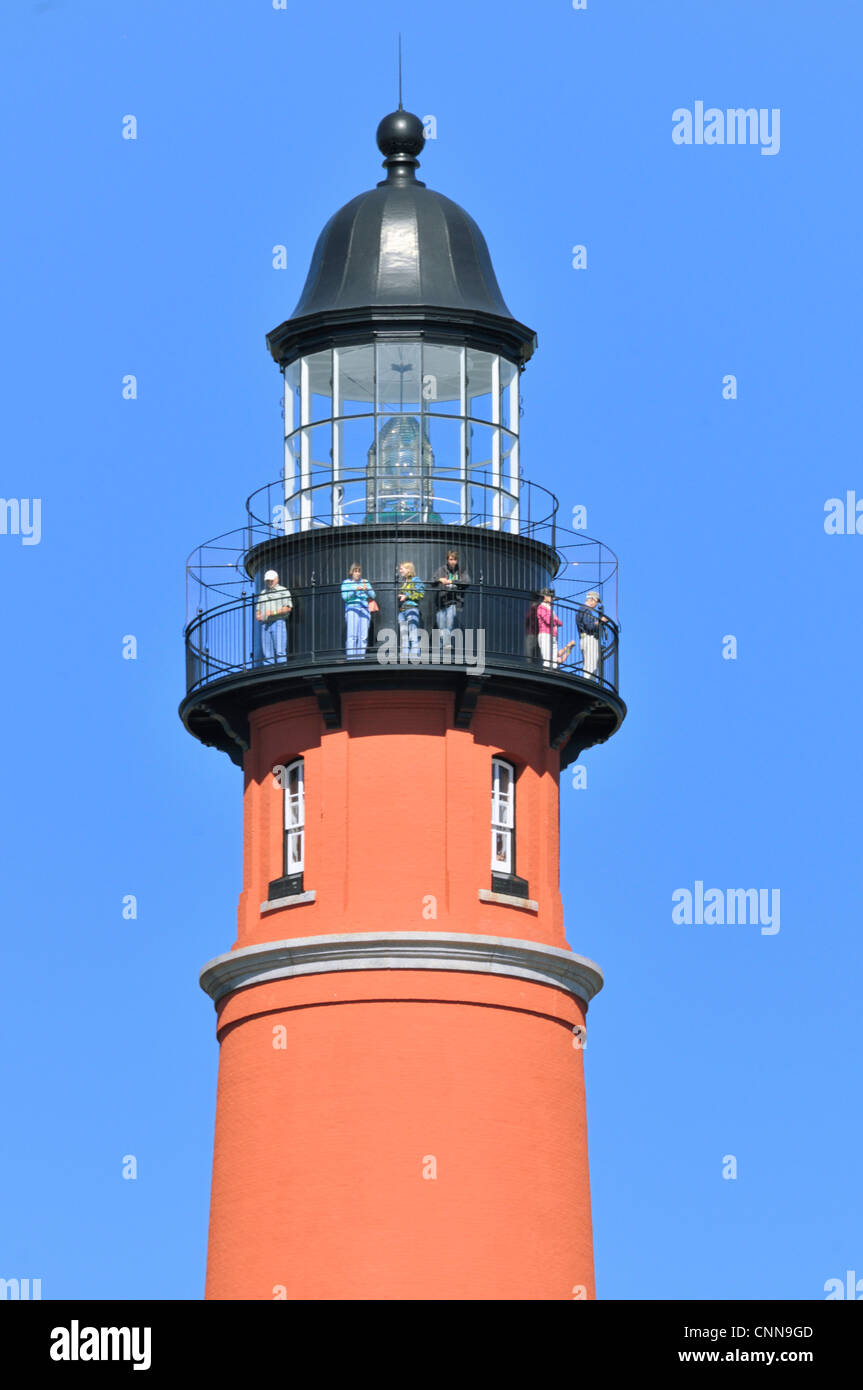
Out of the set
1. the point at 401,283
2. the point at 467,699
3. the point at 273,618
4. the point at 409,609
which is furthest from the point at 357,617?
the point at 401,283

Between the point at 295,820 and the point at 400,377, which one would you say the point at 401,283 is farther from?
the point at 295,820

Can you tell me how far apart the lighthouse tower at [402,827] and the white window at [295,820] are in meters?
0.05

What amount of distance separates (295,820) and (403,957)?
309 centimetres

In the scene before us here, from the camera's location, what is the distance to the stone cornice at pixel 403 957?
63000 mm

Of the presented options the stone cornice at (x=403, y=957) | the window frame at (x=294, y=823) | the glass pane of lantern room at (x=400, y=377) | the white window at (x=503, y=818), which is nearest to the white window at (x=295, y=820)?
the window frame at (x=294, y=823)

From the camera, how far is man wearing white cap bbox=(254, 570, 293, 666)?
64500 millimetres

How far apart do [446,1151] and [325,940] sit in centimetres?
352

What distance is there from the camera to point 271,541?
6544 cm

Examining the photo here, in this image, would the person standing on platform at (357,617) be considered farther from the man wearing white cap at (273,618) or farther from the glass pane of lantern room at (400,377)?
the glass pane of lantern room at (400,377)

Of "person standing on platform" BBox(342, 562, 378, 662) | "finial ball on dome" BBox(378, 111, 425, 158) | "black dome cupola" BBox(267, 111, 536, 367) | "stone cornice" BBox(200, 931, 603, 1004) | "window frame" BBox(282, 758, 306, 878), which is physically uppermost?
"finial ball on dome" BBox(378, 111, 425, 158)

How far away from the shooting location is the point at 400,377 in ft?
216

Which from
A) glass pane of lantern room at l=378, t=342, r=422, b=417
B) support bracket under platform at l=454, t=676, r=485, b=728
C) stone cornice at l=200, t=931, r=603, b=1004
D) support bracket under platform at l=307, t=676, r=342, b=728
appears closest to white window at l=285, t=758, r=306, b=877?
support bracket under platform at l=307, t=676, r=342, b=728

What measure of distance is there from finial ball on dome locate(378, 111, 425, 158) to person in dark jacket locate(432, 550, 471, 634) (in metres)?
7.15

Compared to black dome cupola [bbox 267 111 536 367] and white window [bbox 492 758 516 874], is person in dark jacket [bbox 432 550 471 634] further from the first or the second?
black dome cupola [bbox 267 111 536 367]
